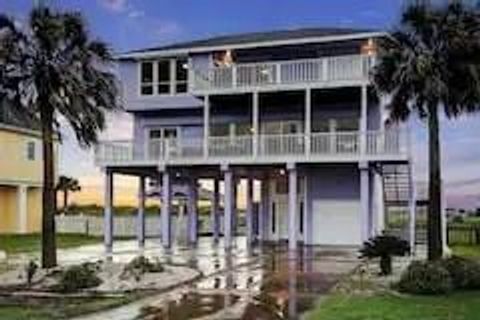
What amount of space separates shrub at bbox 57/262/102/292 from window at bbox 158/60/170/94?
21056mm

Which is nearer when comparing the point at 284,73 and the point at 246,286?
the point at 246,286

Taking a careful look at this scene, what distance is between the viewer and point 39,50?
23562 millimetres

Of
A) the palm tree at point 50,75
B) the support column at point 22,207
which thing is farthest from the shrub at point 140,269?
the support column at point 22,207

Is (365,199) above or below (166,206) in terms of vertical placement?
above

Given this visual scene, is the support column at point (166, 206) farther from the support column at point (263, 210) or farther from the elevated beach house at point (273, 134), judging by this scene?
the support column at point (263, 210)

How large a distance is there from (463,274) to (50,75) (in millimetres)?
12230

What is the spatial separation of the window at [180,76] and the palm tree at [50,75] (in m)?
16.2

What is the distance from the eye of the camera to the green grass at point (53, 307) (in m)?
15.7

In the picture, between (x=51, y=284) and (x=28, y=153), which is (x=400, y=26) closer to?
(x=51, y=284)

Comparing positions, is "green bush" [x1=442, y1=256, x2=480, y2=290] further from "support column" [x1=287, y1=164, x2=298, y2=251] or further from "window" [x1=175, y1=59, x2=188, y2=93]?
"window" [x1=175, y1=59, x2=188, y2=93]

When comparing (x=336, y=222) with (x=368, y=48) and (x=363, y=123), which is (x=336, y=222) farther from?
(x=368, y=48)

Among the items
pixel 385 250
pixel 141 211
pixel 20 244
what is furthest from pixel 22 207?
pixel 385 250

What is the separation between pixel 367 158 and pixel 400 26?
11278 mm

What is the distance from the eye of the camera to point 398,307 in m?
16.6
